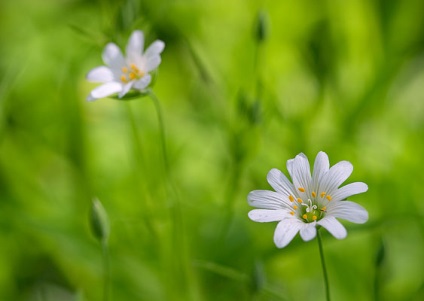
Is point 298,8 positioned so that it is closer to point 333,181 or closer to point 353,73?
point 353,73

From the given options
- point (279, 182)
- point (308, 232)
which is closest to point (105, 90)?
point (279, 182)

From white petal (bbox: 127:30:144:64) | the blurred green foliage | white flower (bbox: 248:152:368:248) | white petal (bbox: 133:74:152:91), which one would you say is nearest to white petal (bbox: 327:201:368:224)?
white flower (bbox: 248:152:368:248)

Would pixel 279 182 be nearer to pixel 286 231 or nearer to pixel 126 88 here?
pixel 286 231

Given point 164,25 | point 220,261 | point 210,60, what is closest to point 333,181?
point 220,261

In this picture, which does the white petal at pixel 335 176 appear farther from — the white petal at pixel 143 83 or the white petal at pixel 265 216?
the white petal at pixel 143 83

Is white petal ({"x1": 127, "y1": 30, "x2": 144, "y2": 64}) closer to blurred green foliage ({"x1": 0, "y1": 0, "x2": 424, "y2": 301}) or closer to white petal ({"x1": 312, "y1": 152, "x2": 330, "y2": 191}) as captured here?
blurred green foliage ({"x1": 0, "y1": 0, "x2": 424, "y2": 301})

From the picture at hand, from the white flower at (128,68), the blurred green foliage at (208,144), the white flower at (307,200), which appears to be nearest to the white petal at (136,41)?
the white flower at (128,68)
